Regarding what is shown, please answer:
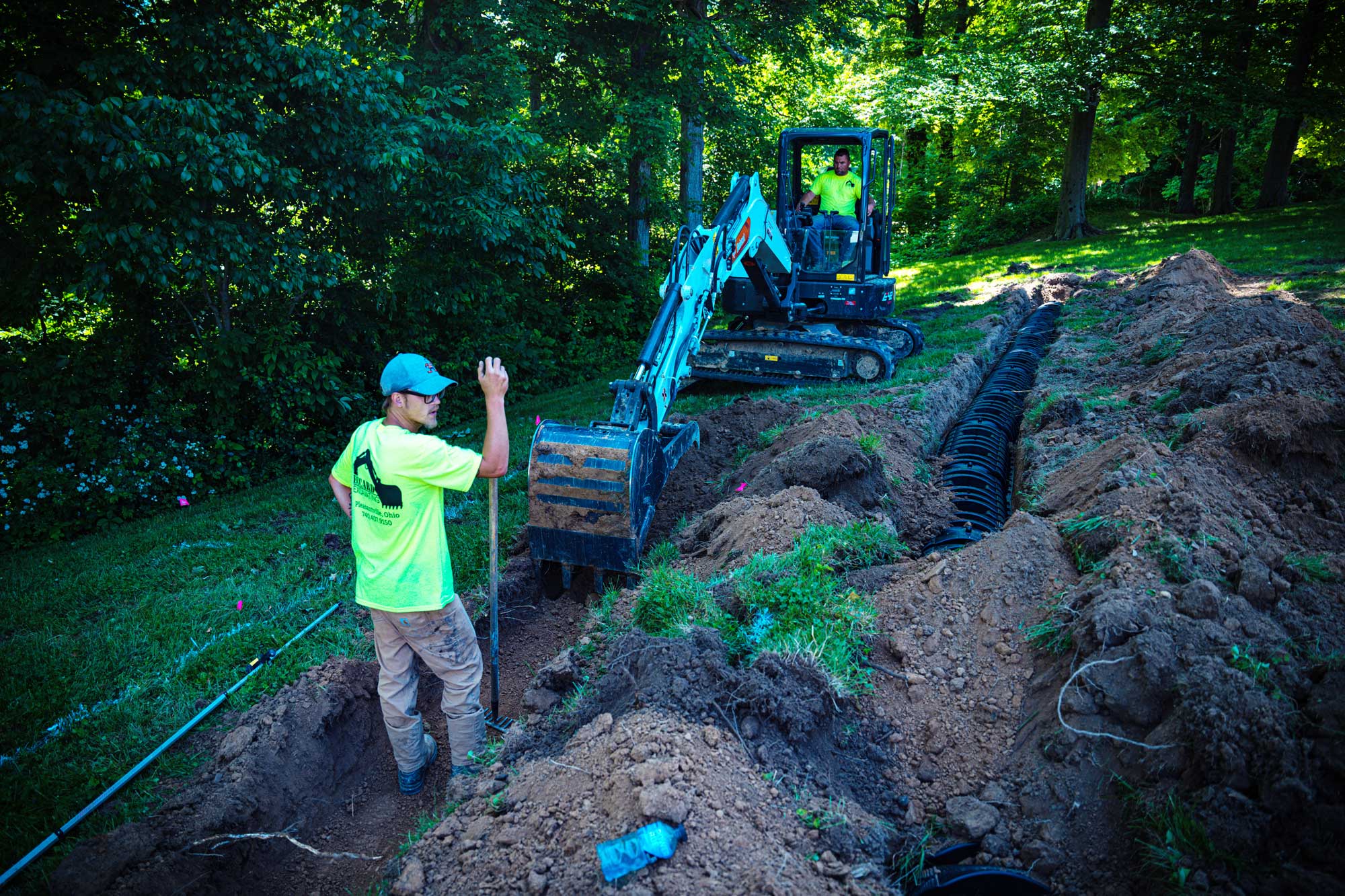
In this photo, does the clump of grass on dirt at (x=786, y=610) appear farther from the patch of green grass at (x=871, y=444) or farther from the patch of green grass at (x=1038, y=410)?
the patch of green grass at (x=1038, y=410)

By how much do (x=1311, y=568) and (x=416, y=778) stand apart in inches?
202

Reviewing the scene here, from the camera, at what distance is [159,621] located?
5.53 m

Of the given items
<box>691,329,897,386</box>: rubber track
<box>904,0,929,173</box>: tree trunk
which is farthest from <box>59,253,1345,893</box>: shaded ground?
<box>904,0,929,173</box>: tree trunk

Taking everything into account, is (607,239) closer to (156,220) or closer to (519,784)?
(156,220)

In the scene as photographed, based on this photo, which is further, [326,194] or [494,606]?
[326,194]

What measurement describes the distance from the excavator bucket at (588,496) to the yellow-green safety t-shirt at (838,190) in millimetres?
6665

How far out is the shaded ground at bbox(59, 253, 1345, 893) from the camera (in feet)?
9.27

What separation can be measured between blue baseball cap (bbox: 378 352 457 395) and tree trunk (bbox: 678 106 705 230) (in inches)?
420

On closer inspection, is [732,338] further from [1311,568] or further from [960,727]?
[960,727]

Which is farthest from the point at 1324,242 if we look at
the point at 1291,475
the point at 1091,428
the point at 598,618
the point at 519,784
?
the point at 519,784

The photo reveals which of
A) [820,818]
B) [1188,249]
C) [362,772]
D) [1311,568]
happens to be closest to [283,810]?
[362,772]

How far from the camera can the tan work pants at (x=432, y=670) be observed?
399cm

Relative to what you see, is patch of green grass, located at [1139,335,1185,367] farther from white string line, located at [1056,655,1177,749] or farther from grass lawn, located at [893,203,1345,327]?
white string line, located at [1056,655,1177,749]

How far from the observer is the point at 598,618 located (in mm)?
5039
